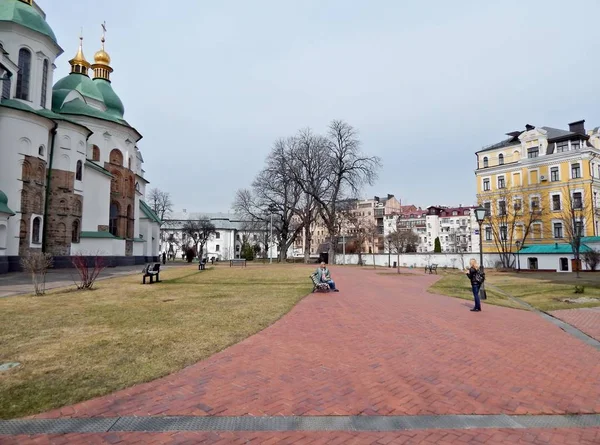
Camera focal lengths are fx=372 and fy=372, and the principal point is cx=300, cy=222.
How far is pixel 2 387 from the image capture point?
4.75 metres

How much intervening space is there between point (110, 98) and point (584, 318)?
1920 inches

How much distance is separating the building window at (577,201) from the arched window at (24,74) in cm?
5644

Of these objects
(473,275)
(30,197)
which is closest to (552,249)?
(473,275)

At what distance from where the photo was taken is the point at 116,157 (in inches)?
1614

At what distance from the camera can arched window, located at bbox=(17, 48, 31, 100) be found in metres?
31.6

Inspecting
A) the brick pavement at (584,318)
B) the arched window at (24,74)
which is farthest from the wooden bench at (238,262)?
the brick pavement at (584,318)

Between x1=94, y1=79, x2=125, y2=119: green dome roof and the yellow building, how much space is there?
46.4m

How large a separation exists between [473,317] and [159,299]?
32.7 ft

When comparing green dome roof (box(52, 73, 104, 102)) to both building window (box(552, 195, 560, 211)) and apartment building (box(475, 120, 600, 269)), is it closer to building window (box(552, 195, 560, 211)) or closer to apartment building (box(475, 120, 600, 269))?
apartment building (box(475, 120, 600, 269))

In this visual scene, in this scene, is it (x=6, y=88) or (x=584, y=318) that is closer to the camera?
(x=584, y=318)

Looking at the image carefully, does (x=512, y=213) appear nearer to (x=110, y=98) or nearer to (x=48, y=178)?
(x=48, y=178)

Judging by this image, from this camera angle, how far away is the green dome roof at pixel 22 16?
3153cm

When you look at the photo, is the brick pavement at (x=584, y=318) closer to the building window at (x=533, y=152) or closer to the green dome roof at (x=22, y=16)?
the green dome roof at (x=22, y=16)

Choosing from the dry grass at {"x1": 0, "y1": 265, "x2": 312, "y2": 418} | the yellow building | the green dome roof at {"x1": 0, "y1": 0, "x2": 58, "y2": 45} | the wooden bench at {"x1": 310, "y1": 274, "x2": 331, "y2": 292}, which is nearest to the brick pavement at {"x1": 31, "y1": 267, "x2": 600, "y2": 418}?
the dry grass at {"x1": 0, "y1": 265, "x2": 312, "y2": 418}
